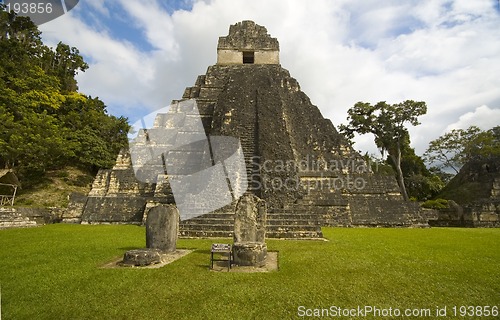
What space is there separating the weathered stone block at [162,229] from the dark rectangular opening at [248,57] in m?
19.0

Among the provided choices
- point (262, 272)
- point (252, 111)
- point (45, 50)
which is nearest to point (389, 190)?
point (252, 111)

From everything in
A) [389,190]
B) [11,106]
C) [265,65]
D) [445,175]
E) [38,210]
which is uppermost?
[265,65]

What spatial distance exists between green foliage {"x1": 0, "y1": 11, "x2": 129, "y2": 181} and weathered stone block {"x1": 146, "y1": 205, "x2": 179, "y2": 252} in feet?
48.7

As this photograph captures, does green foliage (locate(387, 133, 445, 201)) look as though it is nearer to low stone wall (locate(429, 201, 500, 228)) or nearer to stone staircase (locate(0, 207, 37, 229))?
low stone wall (locate(429, 201, 500, 228))

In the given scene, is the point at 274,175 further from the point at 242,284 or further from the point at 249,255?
the point at 242,284

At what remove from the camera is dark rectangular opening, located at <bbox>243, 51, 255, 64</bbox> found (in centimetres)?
2304

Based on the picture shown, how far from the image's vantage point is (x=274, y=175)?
11.7 metres

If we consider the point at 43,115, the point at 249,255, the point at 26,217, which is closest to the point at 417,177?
the point at 249,255

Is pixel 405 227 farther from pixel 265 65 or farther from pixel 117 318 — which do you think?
pixel 265 65

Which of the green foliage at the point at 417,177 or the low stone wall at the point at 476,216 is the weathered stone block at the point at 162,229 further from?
the green foliage at the point at 417,177

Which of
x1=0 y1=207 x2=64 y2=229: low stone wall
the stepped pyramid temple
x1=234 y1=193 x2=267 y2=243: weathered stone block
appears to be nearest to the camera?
x1=234 y1=193 x2=267 y2=243: weathered stone block

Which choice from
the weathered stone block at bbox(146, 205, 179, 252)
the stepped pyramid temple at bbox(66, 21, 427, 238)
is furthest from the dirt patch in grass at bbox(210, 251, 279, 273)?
the stepped pyramid temple at bbox(66, 21, 427, 238)

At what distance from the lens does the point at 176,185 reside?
497 inches

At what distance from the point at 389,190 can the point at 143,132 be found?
558 inches
